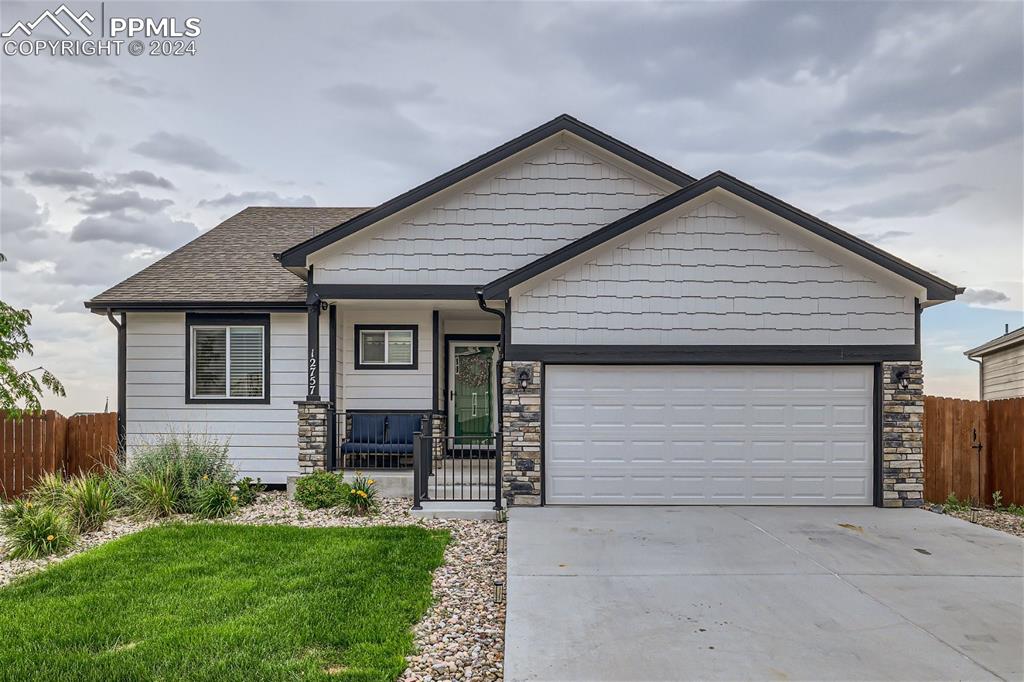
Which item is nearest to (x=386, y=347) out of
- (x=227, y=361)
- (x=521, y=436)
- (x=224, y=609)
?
(x=227, y=361)

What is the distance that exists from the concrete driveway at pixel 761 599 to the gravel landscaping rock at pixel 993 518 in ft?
4.19

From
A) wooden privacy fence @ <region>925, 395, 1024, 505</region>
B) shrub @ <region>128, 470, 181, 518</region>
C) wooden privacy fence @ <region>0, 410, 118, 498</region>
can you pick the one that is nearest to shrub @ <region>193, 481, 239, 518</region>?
shrub @ <region>128, 470, 181, 518</region>

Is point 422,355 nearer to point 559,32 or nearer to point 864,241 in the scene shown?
point 559,32

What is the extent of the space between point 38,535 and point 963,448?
43.6 feet

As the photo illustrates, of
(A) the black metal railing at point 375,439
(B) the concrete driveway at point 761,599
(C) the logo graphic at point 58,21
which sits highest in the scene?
(C) the logo graphic at point 58,21

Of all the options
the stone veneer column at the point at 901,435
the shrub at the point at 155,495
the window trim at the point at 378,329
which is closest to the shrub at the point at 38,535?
the shrub at the point at 155,495

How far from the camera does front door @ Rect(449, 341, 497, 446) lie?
13.1 m

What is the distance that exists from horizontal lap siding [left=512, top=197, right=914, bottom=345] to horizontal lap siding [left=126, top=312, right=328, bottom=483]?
4.60 metres

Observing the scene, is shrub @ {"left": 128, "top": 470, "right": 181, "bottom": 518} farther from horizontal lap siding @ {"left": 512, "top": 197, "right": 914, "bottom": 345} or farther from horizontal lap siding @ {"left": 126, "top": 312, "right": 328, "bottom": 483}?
horizontal lap siding @ {"left": 512, "top": 197, "right": 914, "bottom": 345}

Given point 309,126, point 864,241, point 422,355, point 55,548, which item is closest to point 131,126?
point 309,126

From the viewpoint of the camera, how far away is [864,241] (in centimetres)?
916

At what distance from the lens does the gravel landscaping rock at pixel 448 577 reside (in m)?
4.63

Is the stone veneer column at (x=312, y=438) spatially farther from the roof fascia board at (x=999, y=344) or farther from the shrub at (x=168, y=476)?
the roof fascia board at (x=999, y=344)

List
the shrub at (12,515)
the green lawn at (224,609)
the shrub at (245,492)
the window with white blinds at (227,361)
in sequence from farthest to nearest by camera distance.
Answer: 1. the window with white blinds at (227,361)
2. the shrub at (245,492)
3. the shrub at (12,515)
4. the green lawn at (224,609)
